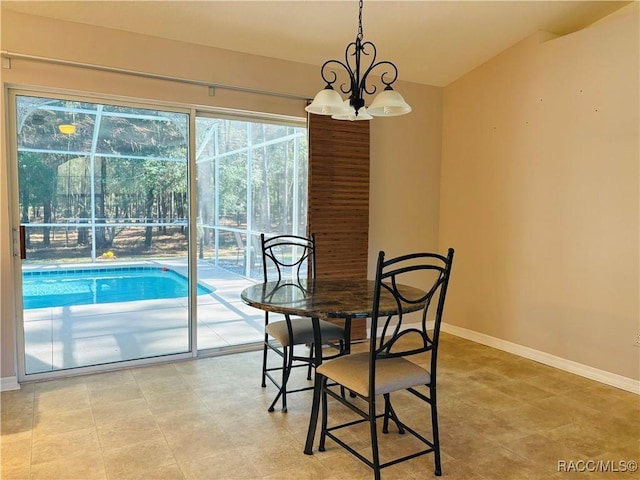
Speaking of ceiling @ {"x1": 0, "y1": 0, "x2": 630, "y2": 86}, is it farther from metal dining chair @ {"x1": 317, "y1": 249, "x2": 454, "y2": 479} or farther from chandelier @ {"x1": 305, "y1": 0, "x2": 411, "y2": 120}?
metal dining chair @ {"x1": 317, "y1": 249, "x2": 454, "y2": 479}

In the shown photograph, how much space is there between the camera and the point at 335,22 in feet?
11.2

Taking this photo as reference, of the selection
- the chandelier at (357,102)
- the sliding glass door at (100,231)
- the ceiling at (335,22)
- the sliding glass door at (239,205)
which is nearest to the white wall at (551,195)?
the ceiling at (335,22)

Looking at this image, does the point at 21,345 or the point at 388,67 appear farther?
the point at 388,67

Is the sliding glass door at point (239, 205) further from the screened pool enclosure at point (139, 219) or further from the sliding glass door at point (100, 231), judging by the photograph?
the sliding glass door at point (100, 231)

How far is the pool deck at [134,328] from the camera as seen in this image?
10.8 ft

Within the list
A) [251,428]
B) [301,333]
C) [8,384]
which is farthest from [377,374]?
[8,384]

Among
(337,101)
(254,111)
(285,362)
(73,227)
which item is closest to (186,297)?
(73,227)

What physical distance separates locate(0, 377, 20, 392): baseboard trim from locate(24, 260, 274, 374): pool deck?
16 centimetres

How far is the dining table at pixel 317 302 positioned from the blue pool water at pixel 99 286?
1.34 meters

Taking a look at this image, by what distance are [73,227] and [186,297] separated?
1.02 meters

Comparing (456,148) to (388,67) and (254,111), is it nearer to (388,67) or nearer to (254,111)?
(388,67)

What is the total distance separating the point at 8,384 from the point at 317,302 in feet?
7.72

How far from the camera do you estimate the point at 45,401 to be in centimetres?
285

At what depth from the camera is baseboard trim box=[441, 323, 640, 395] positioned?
10.5 ft
